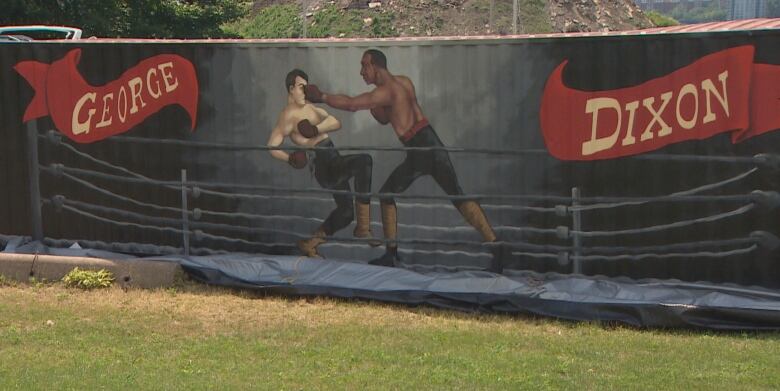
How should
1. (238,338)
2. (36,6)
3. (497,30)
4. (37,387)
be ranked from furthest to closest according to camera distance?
1. (497,30)
2. (36,6)
3. (238,338)
4. (37,387)

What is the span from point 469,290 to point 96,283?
3591 millimetres

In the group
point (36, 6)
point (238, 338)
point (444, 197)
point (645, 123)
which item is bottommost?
point (238, 338)

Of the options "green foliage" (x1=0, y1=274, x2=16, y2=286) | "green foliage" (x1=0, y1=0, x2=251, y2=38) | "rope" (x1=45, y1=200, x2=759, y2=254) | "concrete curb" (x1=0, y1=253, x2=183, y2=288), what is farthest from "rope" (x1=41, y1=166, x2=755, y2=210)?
"green foliage" (x1=0, y1=0, x2=251, y2=38)

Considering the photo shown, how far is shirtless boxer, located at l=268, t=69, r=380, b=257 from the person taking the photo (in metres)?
10.1

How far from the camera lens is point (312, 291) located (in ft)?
32.3

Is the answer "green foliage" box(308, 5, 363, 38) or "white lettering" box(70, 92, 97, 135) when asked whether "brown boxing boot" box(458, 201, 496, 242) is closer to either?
"white lettering" box(70, 92, 97, 135)

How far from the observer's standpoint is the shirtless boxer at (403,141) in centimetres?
976

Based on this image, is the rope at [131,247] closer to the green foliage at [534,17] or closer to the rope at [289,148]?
the rope at [289,148]

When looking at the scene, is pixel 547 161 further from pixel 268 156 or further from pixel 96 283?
pixel 96 283

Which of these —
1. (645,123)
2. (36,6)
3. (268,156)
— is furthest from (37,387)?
(36,6)

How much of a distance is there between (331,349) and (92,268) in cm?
362

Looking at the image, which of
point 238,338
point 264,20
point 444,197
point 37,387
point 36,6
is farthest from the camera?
point 264,20

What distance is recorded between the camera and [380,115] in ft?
32.8

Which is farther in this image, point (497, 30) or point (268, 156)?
point (497, 30)
